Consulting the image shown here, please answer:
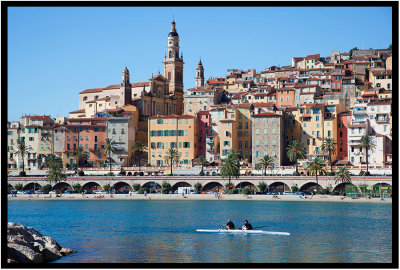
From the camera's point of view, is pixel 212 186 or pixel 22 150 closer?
pixel 212 186

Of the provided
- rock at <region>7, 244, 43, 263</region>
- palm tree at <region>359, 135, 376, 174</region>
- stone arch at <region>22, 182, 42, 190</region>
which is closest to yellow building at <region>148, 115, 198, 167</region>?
stone arch at <region>22, 182, 42, 190</region>

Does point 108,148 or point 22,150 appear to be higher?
point 108,148

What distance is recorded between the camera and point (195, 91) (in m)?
133

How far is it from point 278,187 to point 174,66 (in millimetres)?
57981

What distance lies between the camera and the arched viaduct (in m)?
93.7

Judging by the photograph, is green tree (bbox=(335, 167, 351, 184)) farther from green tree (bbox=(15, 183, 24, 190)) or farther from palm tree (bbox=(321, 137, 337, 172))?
green tree (bbox=(15, 183, 24, 190))

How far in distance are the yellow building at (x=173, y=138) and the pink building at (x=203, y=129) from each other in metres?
1.65

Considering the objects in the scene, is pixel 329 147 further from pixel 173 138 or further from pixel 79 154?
pixel 79 154

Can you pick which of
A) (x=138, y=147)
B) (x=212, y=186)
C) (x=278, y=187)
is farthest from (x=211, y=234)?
(x=138, y=147)

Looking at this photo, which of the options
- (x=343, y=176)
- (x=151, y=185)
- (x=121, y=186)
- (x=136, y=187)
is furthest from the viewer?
(x=121, y=186)

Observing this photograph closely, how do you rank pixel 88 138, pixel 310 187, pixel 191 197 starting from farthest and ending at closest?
pixel 88 138, pixel 191 197, pixel 310 187

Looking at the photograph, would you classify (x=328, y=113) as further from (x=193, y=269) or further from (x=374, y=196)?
(x=193, y=269)

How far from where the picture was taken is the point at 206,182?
101562 mm

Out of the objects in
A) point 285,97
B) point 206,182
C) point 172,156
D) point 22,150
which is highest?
point 285,97
